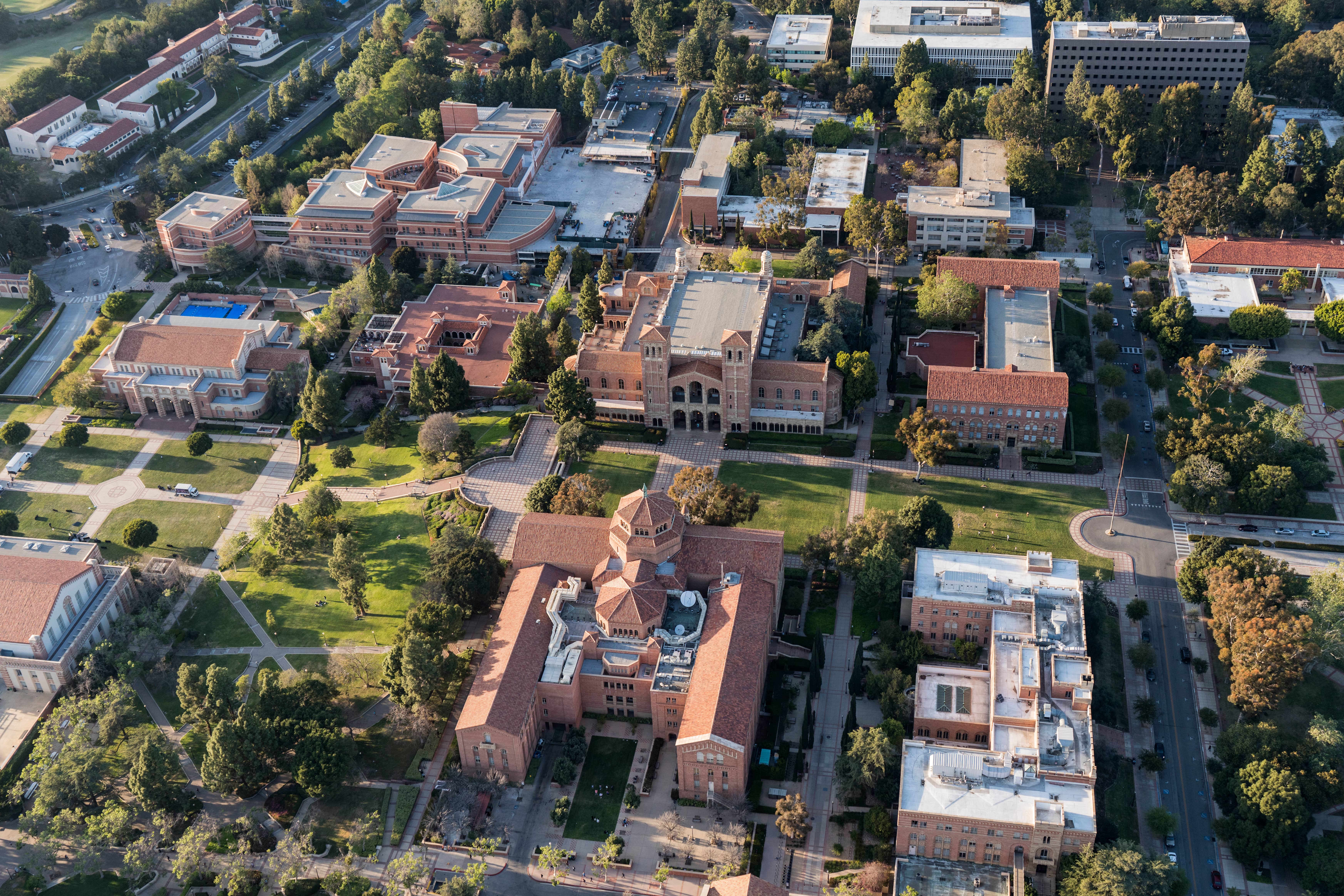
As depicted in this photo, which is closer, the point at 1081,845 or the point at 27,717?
the point at 1081,845

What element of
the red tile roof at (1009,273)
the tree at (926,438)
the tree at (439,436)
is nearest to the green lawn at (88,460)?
the tree at (439,436)

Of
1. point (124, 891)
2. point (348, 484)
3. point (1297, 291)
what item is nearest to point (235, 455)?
point (348, 484)

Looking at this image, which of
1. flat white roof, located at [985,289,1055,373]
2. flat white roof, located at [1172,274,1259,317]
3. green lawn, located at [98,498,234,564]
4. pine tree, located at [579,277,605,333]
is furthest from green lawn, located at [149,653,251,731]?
flat white roof, located at [1172,274,1259,317]

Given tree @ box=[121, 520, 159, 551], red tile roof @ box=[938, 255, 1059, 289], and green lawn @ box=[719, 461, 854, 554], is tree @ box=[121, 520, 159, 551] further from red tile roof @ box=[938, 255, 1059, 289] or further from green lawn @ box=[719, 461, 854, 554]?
red tile roof @ box=[938, 255, 1059, 289]

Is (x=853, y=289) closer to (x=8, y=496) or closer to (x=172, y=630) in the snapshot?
(x=172, y=630)

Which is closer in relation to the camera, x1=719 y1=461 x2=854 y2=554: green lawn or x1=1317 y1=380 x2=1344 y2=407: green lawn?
x1=719 y1=461 x2=854 y2=554: green lawn
